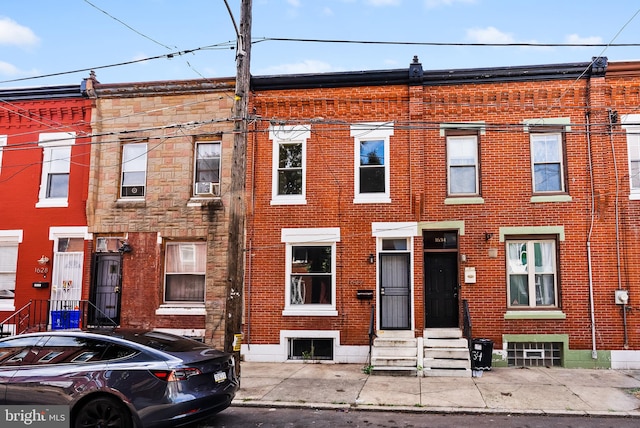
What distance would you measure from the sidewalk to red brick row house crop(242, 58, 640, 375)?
1.08m

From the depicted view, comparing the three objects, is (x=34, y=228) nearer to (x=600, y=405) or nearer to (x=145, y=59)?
(x=145, y=59)

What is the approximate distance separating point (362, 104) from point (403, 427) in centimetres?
862

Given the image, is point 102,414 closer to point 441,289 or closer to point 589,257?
point 441,289

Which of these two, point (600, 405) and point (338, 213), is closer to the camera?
point (600, 405)

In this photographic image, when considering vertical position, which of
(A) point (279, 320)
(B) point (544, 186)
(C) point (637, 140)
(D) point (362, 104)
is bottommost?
(A) point (279, 320)

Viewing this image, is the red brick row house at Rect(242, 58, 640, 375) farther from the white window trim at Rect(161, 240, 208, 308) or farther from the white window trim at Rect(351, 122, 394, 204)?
the white window trim at Rect(161, 240, 208, 308)

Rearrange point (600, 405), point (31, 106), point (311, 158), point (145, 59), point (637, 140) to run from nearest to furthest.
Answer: point (600, 405) < point (145, 59) < point (637, 140) < point (311, 158) < point (31, 106)

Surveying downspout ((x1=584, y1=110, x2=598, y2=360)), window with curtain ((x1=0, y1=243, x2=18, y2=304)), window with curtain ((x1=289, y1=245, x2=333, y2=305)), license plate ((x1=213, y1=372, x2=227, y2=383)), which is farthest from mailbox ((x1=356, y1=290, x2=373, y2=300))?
window with curtain ((x1=0, y1=243, x2=18, y2=304))

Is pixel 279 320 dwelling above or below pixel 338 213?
below

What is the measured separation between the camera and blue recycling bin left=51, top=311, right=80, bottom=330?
13.7 meters

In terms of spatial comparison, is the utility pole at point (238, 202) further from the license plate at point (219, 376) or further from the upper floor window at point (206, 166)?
the upper floor window at point (206, 166)

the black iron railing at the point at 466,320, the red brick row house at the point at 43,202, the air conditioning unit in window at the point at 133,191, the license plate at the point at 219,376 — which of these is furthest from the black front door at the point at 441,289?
the red brick row house at the point at 43,202

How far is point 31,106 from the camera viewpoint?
15.0 m

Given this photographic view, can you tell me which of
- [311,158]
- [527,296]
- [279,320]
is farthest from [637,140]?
[279,320]
